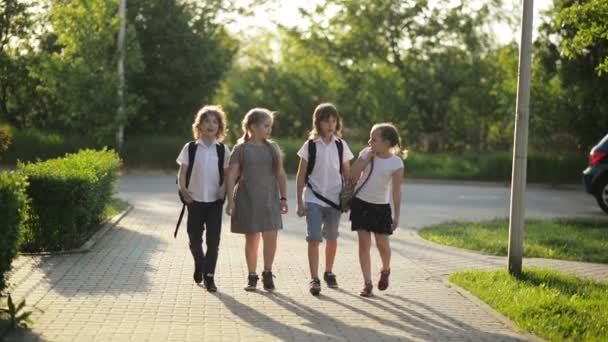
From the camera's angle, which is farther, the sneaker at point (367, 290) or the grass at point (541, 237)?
the grass at point (541, 237)

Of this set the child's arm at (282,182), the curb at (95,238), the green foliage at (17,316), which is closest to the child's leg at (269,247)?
the child's arm at (282,182)

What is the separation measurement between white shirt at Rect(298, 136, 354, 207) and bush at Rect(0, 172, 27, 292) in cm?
262

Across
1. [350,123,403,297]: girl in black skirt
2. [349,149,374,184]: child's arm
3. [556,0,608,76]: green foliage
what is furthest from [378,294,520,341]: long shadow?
[556,0,608,76]: green foliage

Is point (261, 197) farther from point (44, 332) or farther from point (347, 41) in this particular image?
point (347, 41)

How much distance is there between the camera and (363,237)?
869 centimetres

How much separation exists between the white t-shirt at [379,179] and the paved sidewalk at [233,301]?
87cm

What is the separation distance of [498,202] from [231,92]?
87.1 ft

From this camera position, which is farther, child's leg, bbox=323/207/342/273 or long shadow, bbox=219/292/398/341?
child's leg, bbox=323/207/342/273

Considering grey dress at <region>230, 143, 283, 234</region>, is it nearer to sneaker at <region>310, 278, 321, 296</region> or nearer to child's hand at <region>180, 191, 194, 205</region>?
child's hand at <region>180, 191, 194, 205</region>

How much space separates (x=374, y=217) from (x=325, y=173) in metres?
0.59

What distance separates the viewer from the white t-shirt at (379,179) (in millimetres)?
8547

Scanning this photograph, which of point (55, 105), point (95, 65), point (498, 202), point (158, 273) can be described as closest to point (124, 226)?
point (158, 273)

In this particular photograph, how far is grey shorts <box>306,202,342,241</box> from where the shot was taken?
8.74m

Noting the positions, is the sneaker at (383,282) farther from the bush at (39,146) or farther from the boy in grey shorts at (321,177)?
the bush at (39,146)
